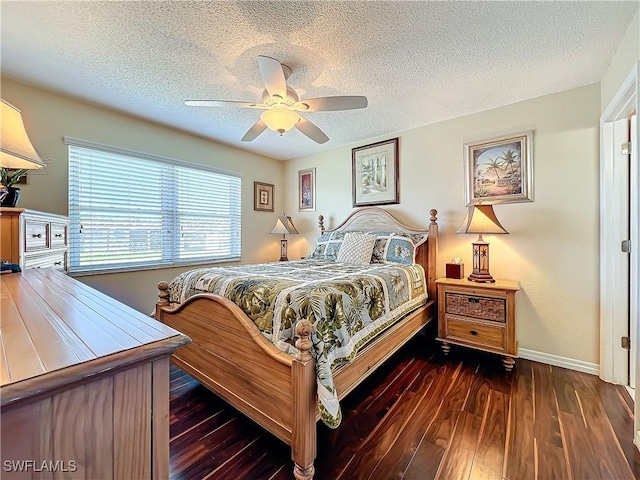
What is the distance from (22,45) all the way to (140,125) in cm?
120

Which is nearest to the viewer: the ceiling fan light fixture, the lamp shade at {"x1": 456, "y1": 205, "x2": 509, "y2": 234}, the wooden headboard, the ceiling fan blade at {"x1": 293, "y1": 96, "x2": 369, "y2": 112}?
the ceiling fan blade at {"x1": 293, "y1": 96, "x2": 369, "y2": 112}

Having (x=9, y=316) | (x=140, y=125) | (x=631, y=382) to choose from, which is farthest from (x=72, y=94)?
(x=631, y=382)

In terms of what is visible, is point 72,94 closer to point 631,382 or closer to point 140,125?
point 140,125

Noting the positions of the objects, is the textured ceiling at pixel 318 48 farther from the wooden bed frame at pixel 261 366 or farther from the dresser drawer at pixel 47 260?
the wooden bed frame at pixel 261 366

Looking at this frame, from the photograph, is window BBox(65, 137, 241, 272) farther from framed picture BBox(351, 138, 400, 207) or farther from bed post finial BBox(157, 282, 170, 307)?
framed picture BBox(351, 138, 400, 207)

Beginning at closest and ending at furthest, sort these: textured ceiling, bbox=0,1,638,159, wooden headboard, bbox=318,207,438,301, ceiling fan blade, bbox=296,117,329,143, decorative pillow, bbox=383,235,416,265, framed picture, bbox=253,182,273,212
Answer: textured ceiling, bbox=0,1,638,159 → ceiling fan blade, bbox=296,117,329,143 → decorative pillow, bbox=383,235,416,265 → wooden headboard, bbox=318,207,438,301 → framed picture, bbox=253,182,273,212

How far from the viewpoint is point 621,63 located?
1.85 metres

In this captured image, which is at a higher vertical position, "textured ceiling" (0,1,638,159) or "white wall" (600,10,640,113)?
"textured ceiling" (0,1,638,159)

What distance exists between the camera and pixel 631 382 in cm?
208

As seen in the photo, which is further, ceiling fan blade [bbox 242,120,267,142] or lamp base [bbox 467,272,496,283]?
lamp base [bbox 467,272,496,283]

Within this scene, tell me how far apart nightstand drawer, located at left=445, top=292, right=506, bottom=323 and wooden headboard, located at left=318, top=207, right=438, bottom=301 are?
0.36 metres

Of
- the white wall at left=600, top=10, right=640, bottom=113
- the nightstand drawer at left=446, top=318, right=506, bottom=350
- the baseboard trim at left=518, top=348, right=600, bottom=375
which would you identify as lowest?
the baseboard trim at left=518, top=348, right=600, bottom=375

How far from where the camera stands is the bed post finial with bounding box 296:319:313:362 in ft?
4.33

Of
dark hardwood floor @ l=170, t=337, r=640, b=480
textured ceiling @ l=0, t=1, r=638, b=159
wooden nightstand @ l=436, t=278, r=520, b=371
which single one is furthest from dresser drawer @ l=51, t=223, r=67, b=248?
wooden nightstand @ l=436, t=278, r=520, b=371
